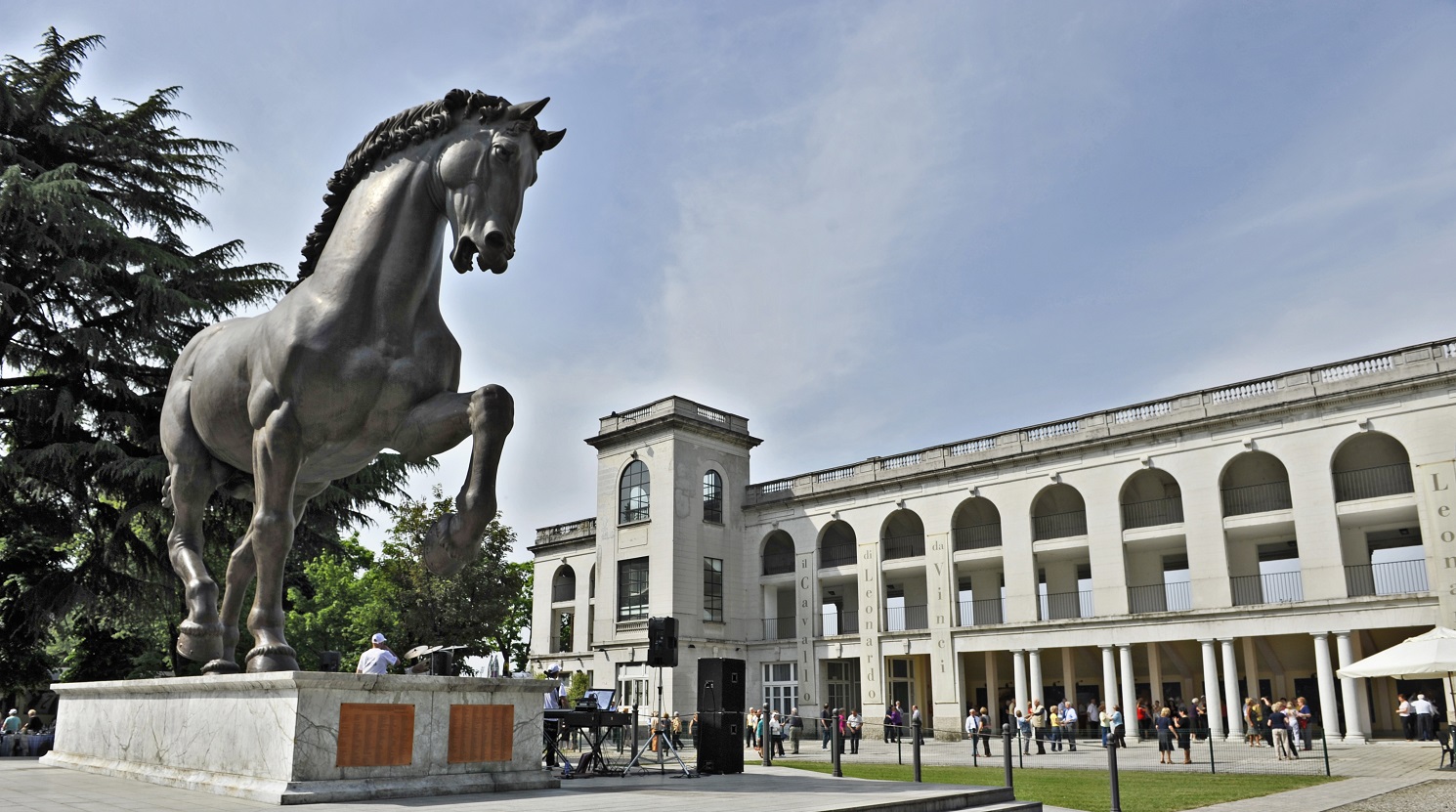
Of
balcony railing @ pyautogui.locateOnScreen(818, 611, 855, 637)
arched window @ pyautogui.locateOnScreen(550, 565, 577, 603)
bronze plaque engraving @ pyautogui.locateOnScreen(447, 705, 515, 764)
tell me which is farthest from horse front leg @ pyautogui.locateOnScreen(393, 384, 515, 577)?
arched window @ pyautogui.locateOnScreen(550, 565, 577, 603)

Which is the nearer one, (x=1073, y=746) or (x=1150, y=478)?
(x=1073, y=746)

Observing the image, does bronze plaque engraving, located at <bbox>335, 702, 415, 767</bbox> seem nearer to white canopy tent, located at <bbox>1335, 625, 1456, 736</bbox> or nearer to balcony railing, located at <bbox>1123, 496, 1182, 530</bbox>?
white canopy tent, located at <bbox>1335, 625, 1456, 736</bbox>

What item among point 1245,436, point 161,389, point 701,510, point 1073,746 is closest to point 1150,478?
point 1245,436

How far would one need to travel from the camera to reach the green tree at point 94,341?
42.5 ft

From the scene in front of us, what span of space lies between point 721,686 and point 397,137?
7.77 m

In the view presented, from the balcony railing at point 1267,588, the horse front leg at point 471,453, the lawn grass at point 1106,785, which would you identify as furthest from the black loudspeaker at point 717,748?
the balcony railing at point 1267,588

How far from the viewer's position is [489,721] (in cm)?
608

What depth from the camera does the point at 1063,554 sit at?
126 feet

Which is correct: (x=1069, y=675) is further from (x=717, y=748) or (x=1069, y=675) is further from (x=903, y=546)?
(x=717, y=748)

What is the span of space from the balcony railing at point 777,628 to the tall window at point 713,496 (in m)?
5.03

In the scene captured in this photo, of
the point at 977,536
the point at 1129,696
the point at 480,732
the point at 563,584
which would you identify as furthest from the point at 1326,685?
the point at 563,584

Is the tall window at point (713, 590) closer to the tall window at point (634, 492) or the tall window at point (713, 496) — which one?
the tall window at point (713, 496)

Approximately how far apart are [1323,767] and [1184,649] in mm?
15788

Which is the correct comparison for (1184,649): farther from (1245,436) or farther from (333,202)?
(333,202)
